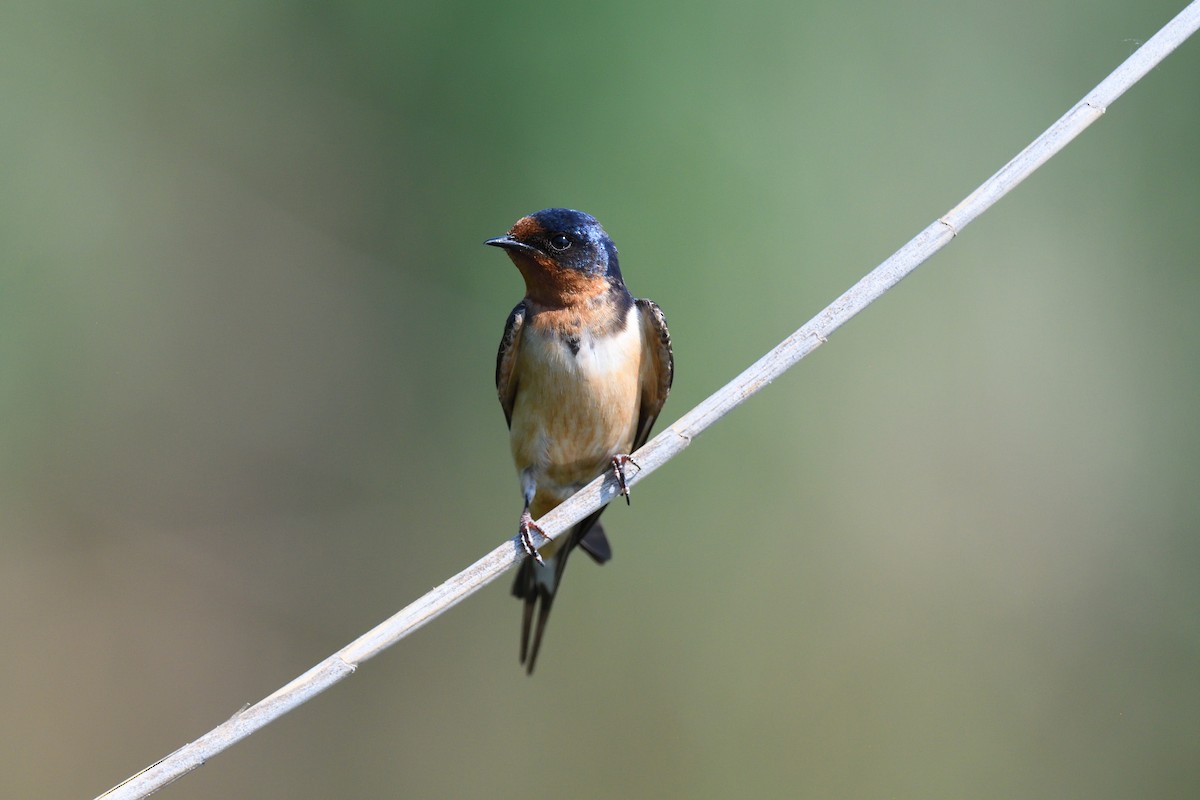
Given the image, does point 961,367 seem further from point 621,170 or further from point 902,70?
point 621,170

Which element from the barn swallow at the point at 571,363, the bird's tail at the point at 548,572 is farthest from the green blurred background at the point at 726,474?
the barn swallow at the point at 571,363

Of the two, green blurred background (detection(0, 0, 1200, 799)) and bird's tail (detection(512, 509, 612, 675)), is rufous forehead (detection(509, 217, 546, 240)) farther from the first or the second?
green blurred background (detection(0, 0, 1200, 799))

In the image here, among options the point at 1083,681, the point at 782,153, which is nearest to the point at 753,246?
the point at 782,153

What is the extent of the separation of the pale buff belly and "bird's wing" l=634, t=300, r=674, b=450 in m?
0.05

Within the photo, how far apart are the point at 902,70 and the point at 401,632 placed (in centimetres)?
335

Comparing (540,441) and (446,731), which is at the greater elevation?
(540,441)

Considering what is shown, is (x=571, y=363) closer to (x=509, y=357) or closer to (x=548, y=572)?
(x=509, y=357)

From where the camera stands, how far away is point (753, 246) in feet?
13.9

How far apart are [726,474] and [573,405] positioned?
5.31 feet

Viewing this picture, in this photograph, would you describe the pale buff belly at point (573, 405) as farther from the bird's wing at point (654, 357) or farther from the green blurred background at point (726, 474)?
→ the green blurred background at point (726, 474)

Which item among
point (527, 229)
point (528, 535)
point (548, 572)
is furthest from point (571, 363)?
point (548, 572)

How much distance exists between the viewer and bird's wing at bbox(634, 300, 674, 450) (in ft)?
9.32

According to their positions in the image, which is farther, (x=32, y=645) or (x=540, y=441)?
(x=32, y=645)

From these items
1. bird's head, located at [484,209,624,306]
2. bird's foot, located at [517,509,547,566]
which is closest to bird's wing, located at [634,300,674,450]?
bird's head, located at [484,209,624,306]
